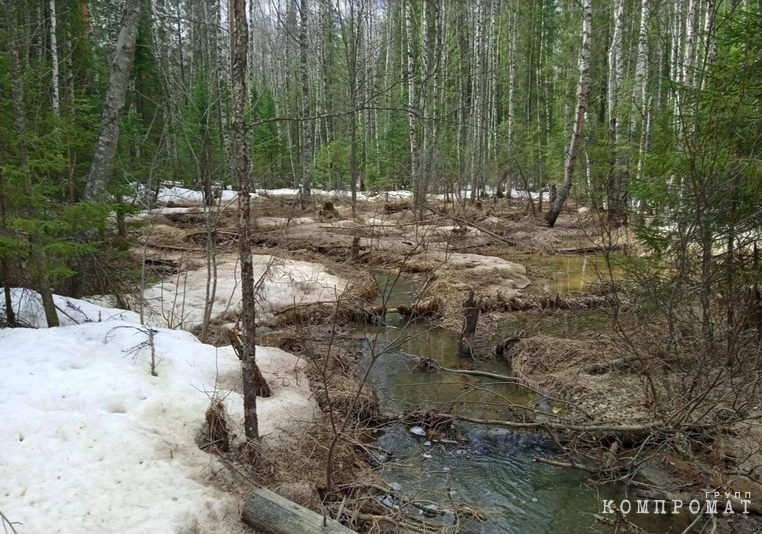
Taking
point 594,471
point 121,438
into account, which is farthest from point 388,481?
point 121,438

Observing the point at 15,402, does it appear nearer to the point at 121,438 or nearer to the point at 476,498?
the point at 121,438

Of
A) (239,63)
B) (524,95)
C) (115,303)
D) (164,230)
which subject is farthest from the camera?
(524,95)

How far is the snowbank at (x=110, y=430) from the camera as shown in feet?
10.1

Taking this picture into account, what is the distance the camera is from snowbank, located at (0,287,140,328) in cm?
531

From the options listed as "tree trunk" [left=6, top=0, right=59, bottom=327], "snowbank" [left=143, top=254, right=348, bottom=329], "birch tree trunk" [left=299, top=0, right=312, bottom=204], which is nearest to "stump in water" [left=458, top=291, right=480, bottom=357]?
"snowbank" [left=143, top=254, right=348, bottom=329]

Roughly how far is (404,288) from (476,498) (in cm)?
707

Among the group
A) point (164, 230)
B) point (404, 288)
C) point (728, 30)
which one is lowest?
point (404, 288)

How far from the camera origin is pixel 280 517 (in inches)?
128

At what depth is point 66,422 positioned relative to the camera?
362cm

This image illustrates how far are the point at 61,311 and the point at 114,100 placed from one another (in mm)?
3054

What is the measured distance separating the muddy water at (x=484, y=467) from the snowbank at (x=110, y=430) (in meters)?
1.27

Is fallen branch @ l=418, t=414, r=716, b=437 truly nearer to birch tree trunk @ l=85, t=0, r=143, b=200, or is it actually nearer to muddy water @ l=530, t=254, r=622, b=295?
muddy water @ l=530, t=254, r=622, b=295

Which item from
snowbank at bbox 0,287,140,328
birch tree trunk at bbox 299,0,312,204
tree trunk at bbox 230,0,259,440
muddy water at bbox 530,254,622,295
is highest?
birch tree trunk at bbox 299,0,312,204

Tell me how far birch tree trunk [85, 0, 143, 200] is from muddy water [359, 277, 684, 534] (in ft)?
15.3
